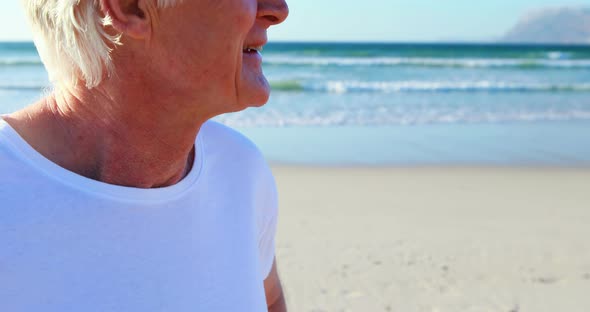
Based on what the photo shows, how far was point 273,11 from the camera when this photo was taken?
110 cm

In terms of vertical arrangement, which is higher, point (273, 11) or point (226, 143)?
point (273, 11)

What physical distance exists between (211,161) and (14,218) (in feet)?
1.31

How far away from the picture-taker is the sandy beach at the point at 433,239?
420 cm

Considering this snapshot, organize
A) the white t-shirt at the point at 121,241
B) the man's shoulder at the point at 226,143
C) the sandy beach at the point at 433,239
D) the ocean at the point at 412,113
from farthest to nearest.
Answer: the ocean at the point at 412,113
the sandy beach at the point at 433,239
the man's shoulder at the point at 226,143
the white t-shirt at the point at 121,241

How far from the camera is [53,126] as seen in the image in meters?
1.03

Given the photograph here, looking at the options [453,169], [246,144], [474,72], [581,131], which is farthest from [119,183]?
[474,72]

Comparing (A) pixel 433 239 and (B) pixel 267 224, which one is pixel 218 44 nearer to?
(B) pixel 267 224

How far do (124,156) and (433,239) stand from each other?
4.35 m

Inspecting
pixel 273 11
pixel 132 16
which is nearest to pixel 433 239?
pixel 273 11

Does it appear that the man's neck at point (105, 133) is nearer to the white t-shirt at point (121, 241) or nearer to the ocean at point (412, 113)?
the white t-shirt at point (121, 241)

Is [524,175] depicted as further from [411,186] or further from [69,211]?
[69,211]

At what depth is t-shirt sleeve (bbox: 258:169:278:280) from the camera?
1.32m

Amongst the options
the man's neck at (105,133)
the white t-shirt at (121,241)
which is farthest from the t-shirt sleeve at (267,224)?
the man's neck at (105,133)

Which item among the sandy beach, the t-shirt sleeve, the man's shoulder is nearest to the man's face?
the man's shoulder
